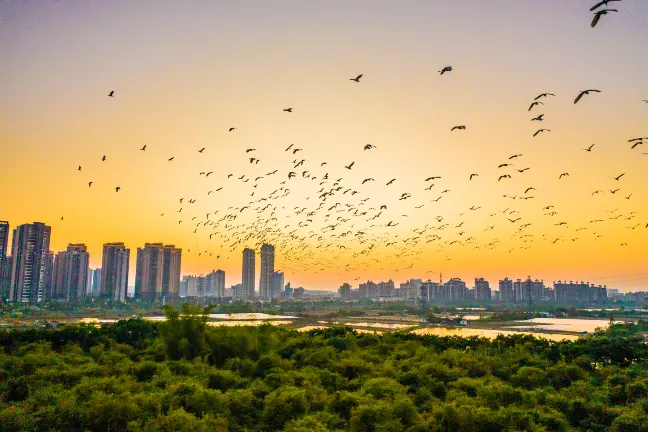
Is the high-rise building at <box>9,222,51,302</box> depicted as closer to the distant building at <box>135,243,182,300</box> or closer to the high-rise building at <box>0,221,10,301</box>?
the high-rise building at <box>0,221,10,301</box>

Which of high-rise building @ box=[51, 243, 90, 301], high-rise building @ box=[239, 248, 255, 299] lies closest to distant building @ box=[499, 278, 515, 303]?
high-rise building @ box=[239, 248, 255, 299]

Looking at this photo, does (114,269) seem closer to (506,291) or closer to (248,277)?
(248,277)

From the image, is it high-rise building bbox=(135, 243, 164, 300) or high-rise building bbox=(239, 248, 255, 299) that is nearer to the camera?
high-rise building bbox=(135, 243, 164, 300)

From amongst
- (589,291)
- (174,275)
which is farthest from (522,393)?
(589,291)

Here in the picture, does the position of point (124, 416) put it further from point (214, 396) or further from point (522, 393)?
point (522, 393)

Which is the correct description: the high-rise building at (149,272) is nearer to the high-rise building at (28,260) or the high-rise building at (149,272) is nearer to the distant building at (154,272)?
the distant building at (154,272)
